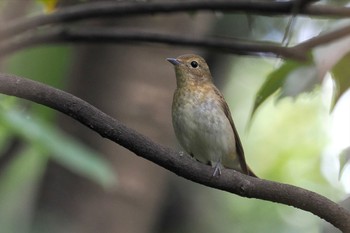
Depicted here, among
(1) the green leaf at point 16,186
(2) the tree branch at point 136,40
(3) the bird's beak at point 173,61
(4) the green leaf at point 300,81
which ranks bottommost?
(4) the green leaf at point 300,81

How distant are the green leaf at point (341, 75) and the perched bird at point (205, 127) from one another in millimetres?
1813

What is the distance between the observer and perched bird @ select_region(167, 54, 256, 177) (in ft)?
13.4

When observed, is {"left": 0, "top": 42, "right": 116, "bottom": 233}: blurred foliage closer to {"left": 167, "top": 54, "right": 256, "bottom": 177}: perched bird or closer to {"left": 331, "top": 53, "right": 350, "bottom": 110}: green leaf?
{"left": 167, "top": 54, "right": 256, "bottom": 177}: perched bird

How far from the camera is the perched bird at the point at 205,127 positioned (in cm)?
409

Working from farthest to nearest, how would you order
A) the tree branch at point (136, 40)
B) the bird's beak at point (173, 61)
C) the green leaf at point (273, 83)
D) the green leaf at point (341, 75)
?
the bird's beak at point (173, 61) < the tree branch at point (136, 40) < the green leaf at point (273, 83) < the green leaf at point (341, 75)

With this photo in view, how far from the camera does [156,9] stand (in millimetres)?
3916

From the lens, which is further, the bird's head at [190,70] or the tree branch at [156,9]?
the bird's head at [190,70]

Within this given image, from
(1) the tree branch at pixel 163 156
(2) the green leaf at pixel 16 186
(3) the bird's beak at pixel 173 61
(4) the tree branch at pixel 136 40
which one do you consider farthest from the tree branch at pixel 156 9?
(2) the green leaf at pixel 16 186

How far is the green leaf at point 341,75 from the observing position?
2.22 m

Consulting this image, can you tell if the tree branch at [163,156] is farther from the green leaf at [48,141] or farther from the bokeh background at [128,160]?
the bokeh background at [128,160]

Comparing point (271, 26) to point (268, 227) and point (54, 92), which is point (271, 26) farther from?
point (54, 92)

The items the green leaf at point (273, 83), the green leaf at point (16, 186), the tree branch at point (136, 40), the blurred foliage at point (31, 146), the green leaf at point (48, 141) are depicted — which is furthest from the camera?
the green leaf at point (16, 186)

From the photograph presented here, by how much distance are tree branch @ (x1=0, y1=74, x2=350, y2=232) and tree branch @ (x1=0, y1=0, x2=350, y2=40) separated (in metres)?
0.81

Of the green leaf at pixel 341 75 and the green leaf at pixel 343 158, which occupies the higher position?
the green leaf at pixel 341 75
